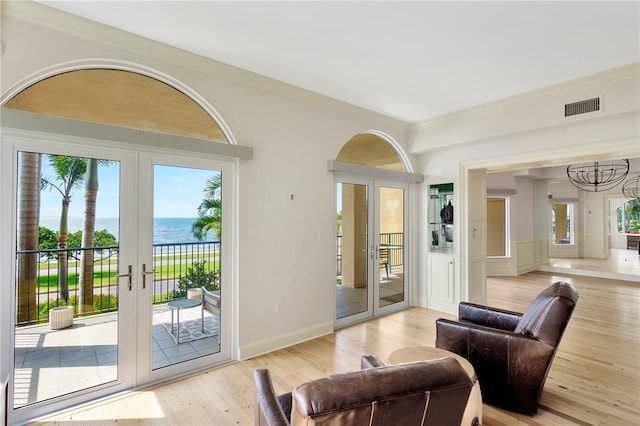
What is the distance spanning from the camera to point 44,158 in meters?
2.46

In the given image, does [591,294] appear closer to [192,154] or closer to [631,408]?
[631,408]

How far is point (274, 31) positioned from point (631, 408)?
13.8 feet

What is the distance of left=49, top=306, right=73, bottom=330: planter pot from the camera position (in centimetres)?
252

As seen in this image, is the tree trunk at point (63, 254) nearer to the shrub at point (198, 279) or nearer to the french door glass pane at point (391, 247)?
the shrub at point (198, 279)

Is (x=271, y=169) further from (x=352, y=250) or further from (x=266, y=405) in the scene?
(x=266, y=405)

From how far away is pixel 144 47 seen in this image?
112 inches

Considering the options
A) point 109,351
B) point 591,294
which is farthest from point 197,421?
point 591,294

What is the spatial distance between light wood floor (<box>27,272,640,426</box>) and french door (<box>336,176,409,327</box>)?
30 cm

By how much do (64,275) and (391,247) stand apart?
4192 millimetres

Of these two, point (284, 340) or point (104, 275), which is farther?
point (284, 340)

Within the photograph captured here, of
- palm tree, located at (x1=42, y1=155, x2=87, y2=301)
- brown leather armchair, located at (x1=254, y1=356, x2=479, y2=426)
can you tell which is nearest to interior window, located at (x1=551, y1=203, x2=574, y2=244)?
brown leather armchair, located at (x1=254, y1=356, x2=479, y2=426)

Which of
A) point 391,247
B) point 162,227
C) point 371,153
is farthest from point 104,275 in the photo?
point 391,247

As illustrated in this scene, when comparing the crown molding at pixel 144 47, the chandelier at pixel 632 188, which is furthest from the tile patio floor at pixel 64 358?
the chandelier at pixel 632 188

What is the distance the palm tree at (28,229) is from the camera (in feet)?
7.79
